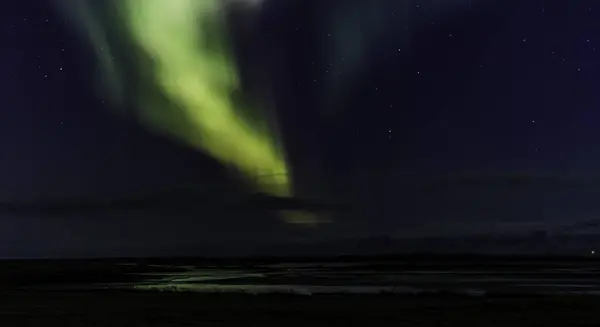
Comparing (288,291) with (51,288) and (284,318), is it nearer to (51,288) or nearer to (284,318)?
(284,318)

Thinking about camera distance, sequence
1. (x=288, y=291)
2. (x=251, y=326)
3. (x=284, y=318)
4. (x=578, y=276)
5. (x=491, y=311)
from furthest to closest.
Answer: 1. (x=578, y=276)
2. (x=288, y=291)
3. (x=491, y=311)
4. (x=284, y=318)
5. (x=251, y=326)

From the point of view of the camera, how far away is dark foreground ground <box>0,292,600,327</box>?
26844 millimetres

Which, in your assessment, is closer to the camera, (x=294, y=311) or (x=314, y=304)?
(x=294, y=311)

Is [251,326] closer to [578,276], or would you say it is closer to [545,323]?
[545,323]

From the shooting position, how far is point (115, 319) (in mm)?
28156

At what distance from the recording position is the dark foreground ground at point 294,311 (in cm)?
2684

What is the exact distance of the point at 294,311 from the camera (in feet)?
98.7

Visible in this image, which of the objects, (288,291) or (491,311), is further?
(288,291)

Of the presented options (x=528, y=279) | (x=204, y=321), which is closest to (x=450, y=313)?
(x=204, y=321)

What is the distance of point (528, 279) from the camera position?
49906 millimetres

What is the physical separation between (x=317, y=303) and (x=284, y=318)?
226 inches

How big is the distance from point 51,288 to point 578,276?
3989 centimetres

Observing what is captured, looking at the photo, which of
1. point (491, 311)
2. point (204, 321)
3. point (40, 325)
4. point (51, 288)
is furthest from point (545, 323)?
point (51, 288)

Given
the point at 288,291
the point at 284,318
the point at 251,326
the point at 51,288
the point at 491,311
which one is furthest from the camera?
the point at 51,288
